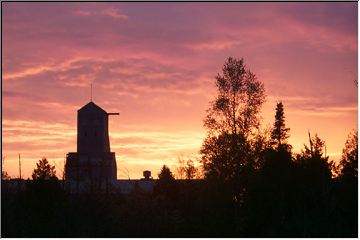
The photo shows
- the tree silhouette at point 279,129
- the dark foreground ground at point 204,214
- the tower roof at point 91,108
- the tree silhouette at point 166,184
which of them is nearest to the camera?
the dark foreground ground at point 204,214

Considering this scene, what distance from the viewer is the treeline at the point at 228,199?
91.0ft

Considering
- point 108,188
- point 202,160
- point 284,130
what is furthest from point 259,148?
point 284,130

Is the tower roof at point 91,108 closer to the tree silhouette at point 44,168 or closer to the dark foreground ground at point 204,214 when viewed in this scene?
the tree silhouette at point 44,168

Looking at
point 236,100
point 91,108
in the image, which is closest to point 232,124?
point 236,100

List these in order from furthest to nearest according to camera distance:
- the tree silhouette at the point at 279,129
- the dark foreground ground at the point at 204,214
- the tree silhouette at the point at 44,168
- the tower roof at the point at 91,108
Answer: the tower roof at the point at 91,108
the tree silhouette at the point at 279,129
the tree silhouette at the point at 44,168
the dark foreground ground at the point at 204,214

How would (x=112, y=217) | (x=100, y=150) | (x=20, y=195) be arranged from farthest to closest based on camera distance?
(x=100, y=150), (x=20, y=195), (x=112, y=217)

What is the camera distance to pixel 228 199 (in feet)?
115

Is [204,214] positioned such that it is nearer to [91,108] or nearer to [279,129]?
[279,129]

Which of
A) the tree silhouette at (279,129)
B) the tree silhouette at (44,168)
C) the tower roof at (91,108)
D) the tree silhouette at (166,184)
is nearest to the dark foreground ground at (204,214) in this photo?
the tree silhouette at (166,184)

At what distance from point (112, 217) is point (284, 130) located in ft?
106

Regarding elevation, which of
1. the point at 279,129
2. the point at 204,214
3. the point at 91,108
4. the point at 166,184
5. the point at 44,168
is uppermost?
the point at 91,108

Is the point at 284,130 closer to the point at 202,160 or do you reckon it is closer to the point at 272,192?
the point at 202,160

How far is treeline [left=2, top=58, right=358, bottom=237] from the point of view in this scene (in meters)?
27.8

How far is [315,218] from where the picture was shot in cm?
2842
